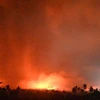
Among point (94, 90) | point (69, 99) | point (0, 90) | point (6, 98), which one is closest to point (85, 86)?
point (94, 90)

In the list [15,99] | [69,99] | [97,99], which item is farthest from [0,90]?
[97,99]

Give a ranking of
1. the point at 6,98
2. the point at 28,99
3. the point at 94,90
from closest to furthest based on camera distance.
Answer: the point at 6,98, the point at 28,99, the point at 94,90

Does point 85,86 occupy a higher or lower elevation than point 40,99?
higher

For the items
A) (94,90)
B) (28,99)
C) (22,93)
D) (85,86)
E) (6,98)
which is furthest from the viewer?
(85,86)

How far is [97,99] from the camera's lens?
349 feet

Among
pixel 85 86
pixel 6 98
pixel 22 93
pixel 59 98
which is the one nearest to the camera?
pixel 6 98

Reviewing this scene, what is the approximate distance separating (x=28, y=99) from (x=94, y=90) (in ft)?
110

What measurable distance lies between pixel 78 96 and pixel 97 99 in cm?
708

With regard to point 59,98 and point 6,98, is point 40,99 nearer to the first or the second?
point 59,98

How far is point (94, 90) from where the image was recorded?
129 metres

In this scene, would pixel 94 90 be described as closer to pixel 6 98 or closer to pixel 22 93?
pixel 22 93

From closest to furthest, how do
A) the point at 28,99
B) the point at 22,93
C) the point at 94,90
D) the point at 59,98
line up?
the point at 28,99, the point at 59,98, the point at 22,93, the point at 94,90

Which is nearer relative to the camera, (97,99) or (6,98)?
(6,98)

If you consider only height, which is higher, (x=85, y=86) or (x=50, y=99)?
(x=85, y=86)
